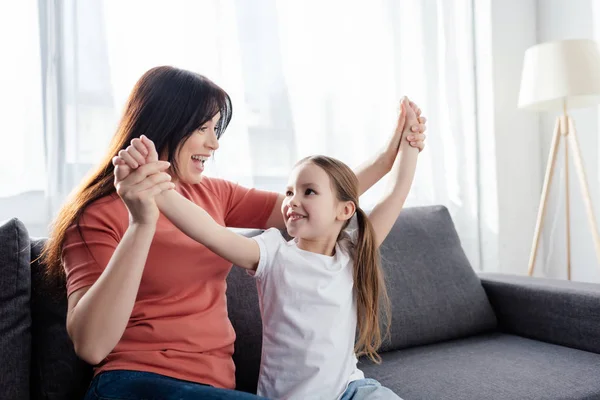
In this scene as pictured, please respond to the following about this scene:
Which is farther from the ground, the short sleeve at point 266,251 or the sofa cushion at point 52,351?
the short sleeve at point 266,251

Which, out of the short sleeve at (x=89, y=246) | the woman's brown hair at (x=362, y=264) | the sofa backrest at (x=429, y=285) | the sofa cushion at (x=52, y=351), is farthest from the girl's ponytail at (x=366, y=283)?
the sofa cushion at (x=52, y=351)

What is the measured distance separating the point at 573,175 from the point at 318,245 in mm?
2349

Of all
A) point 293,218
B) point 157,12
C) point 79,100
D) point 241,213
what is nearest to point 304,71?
point 157,12

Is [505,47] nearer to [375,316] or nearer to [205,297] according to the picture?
[375,316]

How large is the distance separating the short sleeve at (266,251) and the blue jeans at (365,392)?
319 millimetres

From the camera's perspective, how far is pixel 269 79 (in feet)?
8.33

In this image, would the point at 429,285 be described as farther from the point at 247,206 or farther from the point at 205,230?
the point at 205,230

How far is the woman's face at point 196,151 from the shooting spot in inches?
53.4

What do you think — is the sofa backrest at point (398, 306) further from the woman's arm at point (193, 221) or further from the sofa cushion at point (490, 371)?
the woman's arm at point (193, 221)

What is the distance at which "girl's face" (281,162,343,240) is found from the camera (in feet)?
4.65

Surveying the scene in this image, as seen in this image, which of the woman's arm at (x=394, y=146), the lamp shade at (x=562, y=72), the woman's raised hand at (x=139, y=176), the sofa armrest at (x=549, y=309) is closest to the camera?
the woman's raised hand at (x=139, y=176)

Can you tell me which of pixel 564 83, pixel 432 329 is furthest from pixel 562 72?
pixel 432 329

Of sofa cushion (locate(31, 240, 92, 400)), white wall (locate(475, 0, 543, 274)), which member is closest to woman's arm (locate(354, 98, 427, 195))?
sofa cushion (locate(31, 240, 92, 400))

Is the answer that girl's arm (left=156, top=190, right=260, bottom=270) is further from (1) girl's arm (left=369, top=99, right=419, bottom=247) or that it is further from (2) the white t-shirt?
(1) girl's arm (left=369, top=99, right=419, bottom=247)
